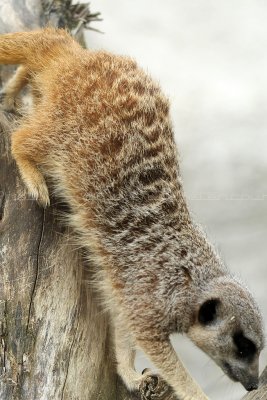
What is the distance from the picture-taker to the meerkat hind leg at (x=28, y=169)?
322 centimetres

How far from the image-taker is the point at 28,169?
3.32 meters

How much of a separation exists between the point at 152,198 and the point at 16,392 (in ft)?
3.86

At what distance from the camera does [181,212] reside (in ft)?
11.2

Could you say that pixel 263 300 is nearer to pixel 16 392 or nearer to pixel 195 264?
pixel 195 264

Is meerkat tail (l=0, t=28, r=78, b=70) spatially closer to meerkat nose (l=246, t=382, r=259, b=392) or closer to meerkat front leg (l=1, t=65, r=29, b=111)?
meerkat front leg (l=1, t=65, r=29, b=111)

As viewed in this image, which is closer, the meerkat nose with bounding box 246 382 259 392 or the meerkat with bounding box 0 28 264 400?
the meerkat nose with bounding box 246 382 259 392

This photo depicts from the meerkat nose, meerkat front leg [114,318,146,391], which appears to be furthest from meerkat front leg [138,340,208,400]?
the meerkat nose

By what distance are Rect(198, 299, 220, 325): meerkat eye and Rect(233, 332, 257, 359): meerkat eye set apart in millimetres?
150

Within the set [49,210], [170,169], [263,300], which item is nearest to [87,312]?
[49,210]

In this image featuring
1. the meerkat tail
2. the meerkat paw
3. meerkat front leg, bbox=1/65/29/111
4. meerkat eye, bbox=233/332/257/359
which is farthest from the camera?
meerkat front leg, bbox=1/65/29/111

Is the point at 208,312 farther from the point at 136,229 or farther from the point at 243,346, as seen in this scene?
the point at 136,229

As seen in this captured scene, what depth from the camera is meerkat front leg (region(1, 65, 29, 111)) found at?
381 cm

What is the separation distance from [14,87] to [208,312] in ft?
5.63

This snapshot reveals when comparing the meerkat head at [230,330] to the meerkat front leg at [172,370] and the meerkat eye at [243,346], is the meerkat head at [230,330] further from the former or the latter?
the meerkat front leg at [172,370]
